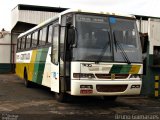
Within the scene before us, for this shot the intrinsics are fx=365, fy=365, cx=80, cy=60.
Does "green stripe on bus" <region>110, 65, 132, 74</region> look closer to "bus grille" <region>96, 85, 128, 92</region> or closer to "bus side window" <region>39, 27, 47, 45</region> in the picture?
"bus grille" <region>96, 85, 128, 92</region>

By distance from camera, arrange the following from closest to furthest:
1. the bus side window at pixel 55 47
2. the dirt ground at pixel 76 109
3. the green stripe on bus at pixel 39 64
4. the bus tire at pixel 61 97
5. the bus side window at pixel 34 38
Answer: the dirt ground at pixel 76 109 → the bus side window at pixel 55 47 → the bus tire at pixel 61 97 → the green stripe on bus at pixel 39 64 → the bus side window at pixel 34 38

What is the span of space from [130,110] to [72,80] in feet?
7.27

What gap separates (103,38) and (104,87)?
5.12 feet

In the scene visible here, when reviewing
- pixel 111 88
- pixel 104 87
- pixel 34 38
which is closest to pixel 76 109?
pixel 104 87

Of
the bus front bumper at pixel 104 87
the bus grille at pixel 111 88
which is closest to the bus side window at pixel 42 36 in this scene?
the bus front bumper at pixel 104 87

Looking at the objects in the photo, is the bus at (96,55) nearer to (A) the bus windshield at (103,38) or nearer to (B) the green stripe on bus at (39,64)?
(A) the bus windshield at (103,38)

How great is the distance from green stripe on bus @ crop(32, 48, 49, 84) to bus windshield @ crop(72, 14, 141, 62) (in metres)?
3.45

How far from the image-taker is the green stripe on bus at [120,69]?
11508 mm

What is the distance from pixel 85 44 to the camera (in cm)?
1138

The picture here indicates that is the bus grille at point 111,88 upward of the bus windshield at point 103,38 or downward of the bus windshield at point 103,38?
downward

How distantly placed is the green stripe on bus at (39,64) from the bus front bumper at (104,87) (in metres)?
3.88

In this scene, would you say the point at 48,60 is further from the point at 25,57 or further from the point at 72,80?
the point at 25,57

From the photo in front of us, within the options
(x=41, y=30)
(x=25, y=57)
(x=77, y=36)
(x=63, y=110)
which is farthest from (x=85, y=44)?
(x=25, y=57)

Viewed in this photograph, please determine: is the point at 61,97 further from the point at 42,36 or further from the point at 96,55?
the point at 42,36
